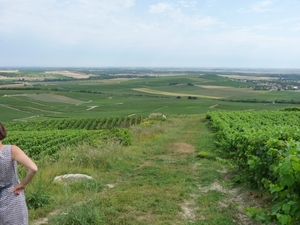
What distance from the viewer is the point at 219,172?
923 cm

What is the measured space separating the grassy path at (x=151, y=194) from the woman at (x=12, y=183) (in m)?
1.39

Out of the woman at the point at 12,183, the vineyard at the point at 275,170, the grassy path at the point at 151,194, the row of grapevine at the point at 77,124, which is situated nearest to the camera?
the vineyard at the point at 275,170

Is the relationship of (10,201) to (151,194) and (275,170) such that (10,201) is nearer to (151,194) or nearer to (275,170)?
(275,170)

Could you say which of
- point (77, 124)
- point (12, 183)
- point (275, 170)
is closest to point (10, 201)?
point (12, 183)

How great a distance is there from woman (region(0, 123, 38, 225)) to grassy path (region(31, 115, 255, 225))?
4.56 ft

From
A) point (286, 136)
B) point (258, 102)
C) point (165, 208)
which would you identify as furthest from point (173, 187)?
point (258, 102)

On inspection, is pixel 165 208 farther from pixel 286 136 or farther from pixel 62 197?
pixel 286 136

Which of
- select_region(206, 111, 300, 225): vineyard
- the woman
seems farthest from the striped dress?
select_region(206, 111, 300, 225): vineyard

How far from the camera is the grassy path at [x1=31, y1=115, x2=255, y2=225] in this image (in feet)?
17.9

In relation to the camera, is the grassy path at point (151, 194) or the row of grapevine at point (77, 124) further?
the row of grapevine at point (77, 124)

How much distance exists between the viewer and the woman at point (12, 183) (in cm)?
365

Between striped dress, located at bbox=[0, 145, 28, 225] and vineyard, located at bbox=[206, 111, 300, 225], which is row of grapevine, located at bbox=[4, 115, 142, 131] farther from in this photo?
striped dress, located at bbox=[0, 145, 28, 225]

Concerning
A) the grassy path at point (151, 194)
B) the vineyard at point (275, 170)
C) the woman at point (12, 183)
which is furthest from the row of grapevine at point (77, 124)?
the woman at point (12, 183)

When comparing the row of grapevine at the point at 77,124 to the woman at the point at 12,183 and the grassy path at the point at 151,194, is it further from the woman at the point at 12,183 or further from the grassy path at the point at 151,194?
the woman at the point at 12,183
